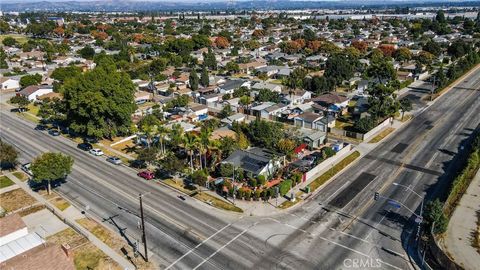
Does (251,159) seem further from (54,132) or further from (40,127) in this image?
(40,127)

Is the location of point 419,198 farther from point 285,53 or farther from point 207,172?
point 285,53

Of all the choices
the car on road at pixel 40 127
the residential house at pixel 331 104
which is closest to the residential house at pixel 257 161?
the residential house at pixel 331 104

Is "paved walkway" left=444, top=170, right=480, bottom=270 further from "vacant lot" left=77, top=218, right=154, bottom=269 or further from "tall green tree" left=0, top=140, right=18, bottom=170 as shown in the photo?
"tall green tree" left=0, top=140, right=18, bottom=170

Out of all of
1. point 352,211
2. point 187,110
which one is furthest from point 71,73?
point 352,211

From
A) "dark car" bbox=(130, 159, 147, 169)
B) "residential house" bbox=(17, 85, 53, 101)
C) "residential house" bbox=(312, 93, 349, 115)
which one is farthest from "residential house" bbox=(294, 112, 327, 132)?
"residential house" bbox=(17, 85, 53, 101)

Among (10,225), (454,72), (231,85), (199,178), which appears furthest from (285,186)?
(454,72)

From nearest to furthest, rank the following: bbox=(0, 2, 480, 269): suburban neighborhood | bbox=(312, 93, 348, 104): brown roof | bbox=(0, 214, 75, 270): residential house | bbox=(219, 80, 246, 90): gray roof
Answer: bbox=(0, 214, 75, 270): residential house → bbox=(0, 2, 480, 269): suburban neighborhood → bbox=(312, 93, 348, 104): brown roof → bbox=(219, 80, 246, 90): gray roof

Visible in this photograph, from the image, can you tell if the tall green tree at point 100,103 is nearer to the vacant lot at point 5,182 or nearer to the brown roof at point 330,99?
the vacant lot at point 5,182
